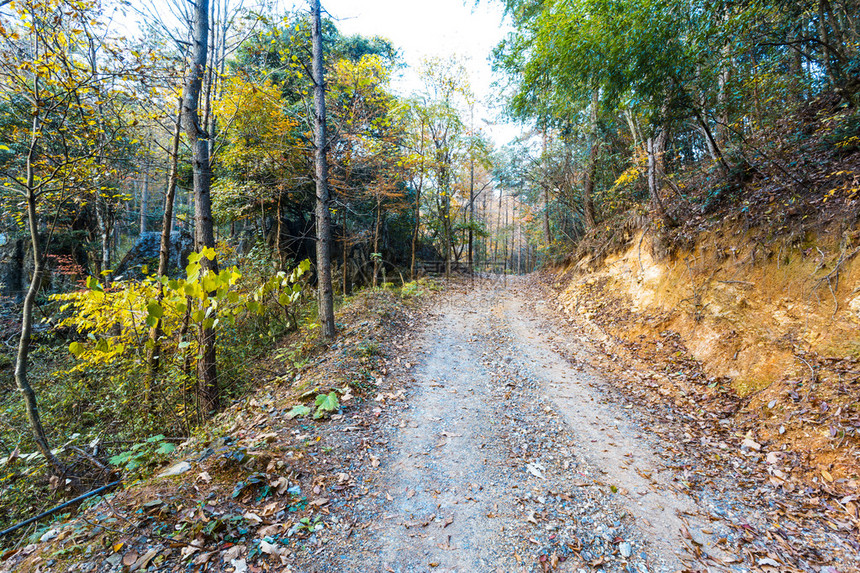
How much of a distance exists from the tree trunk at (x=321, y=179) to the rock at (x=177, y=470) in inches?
152

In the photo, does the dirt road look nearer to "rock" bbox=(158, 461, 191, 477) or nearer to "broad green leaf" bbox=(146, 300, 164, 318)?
"rock" bbox=(158, 461, 191, 477)

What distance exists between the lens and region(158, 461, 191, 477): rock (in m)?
2.99

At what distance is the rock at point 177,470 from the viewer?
9.81 ft

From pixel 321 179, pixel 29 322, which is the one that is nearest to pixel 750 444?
pixel 321 179

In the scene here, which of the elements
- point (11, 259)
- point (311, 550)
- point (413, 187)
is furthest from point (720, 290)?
point (11, 259)

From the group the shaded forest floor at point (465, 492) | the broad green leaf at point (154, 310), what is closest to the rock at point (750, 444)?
the shaded forest floor at point (465, 492)

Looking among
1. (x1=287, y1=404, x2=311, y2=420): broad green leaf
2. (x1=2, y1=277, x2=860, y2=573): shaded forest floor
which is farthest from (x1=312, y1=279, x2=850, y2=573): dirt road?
(x1=287, y1=404, x2=311, y2=420): broad green leaf

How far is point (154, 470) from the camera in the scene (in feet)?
11.5

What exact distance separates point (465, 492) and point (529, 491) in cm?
65

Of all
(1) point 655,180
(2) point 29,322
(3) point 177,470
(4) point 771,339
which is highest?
(1) point 655,180

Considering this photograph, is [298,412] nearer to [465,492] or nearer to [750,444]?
[465,492]

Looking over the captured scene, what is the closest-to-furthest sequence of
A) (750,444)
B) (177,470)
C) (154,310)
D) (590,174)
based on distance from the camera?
(154,310) < (177,470) < (750,444) < (590,174)

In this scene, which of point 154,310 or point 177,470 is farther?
point 177,470

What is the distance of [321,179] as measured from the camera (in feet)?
21.1
